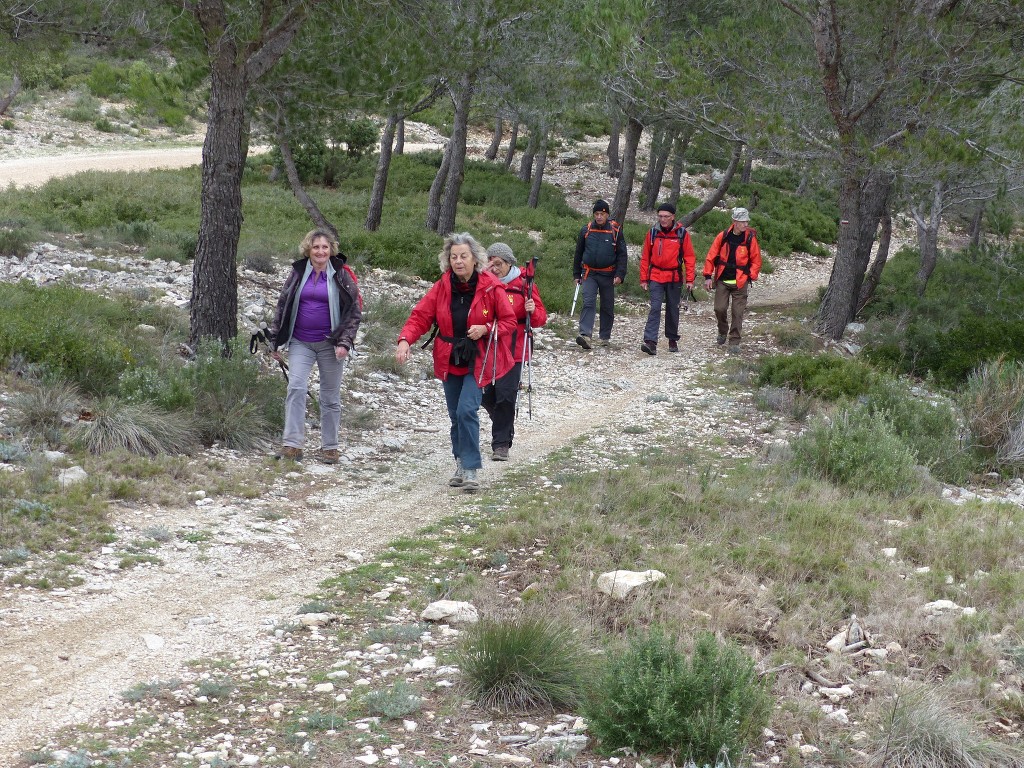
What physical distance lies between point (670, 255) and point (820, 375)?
332cm

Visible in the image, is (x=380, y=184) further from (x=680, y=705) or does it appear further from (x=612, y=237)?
(x=680, y=705)

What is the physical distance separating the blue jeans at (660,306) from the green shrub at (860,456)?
18.1 feet

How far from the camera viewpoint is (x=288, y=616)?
5.28m

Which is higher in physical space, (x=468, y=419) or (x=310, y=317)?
(x=310, y=317)

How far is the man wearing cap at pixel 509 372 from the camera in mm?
8219

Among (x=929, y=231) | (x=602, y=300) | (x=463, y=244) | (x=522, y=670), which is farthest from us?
(x=929, y=231)

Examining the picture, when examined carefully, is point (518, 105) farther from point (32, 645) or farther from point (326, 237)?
point (32, 645)

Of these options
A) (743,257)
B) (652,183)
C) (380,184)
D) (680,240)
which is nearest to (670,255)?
(680,240)

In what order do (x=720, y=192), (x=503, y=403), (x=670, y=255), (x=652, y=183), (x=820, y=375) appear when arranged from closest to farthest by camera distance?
(x=503, y=403), (x=820, y=375), (x=670, y=255), (x=720, y=192), (x=652, y=183)

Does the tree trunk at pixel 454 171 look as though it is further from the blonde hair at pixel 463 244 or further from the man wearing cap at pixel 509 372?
the blonde hair at pixel 463 244

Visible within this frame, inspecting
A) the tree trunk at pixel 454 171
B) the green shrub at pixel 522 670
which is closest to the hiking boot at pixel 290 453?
the green shrub at pixel 522 670

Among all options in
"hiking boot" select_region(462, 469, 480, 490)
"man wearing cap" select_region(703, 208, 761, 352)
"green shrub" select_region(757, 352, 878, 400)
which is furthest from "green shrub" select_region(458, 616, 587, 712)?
"man wearing cap" select_region(703, 208, 761, 352)

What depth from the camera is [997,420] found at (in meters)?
9.77

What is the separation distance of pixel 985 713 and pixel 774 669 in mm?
929
